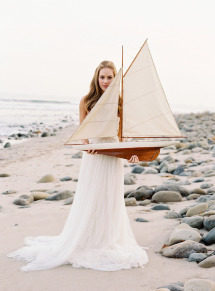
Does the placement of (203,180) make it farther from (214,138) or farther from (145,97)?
(214,138)

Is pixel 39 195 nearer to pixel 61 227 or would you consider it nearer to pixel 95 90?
pixel 61 227

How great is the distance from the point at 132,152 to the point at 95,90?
0.80 metres

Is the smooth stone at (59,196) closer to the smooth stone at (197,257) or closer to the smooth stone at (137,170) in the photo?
the smooth stone at (137,170)

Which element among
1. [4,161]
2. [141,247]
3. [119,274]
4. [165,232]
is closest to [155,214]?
[165,232]

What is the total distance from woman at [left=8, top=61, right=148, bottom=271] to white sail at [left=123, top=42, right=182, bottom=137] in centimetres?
24

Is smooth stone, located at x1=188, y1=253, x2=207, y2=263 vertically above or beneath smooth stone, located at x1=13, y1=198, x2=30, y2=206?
beneath

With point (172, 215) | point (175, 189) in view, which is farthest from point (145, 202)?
point (172, 215)

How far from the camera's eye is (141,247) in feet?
14.7

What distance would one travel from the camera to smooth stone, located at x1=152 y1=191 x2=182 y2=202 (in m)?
6.27

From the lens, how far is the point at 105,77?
13.3ft

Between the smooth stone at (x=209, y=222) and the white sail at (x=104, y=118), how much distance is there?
1625mm

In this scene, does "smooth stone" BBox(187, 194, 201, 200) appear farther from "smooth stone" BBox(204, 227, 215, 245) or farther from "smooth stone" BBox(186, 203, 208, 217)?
"smooth stone" BBox(204, 227, 215, 245)

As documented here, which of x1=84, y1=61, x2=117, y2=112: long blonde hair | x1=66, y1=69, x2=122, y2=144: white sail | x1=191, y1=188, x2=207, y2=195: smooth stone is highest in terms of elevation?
x1=84, y1=61, x2=117, y2=112: long blonde hair

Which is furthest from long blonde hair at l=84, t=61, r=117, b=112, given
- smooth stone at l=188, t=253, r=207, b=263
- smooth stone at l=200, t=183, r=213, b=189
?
smooth stone at l=200, t=183, r=213, b=189
